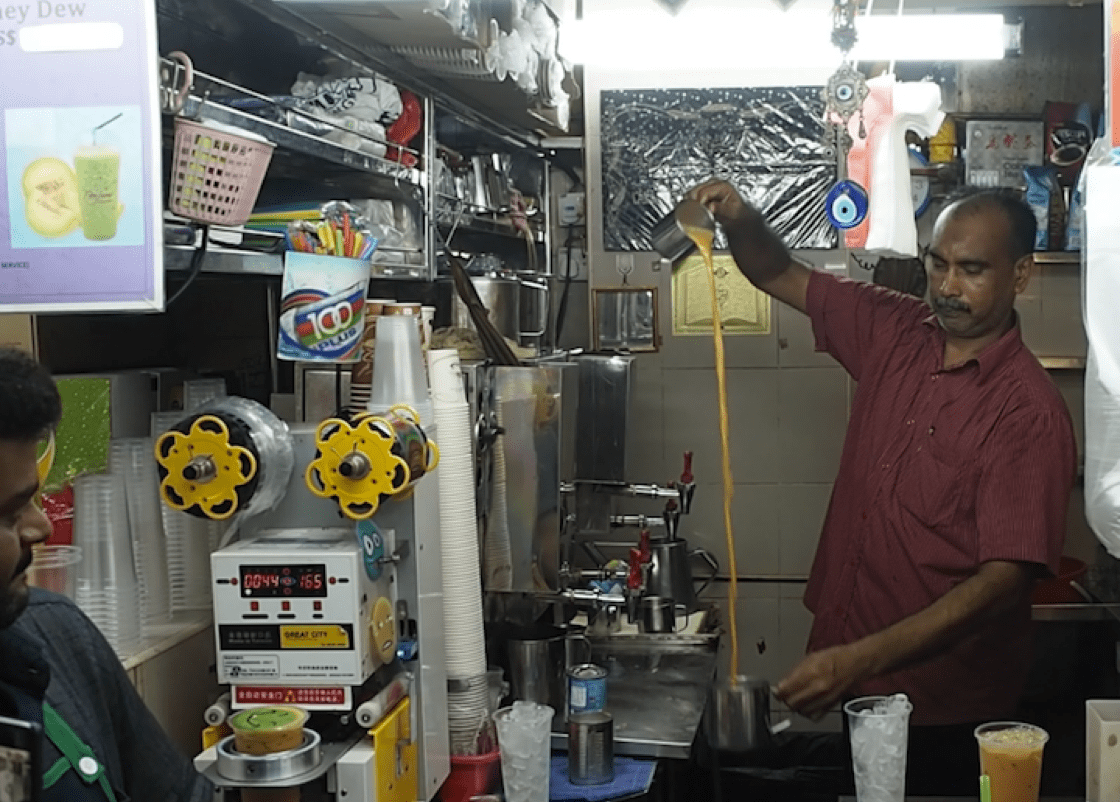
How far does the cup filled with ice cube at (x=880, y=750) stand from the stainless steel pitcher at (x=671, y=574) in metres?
1.79

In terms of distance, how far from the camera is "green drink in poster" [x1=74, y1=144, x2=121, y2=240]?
1.71 meters

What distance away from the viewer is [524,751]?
2.30 m

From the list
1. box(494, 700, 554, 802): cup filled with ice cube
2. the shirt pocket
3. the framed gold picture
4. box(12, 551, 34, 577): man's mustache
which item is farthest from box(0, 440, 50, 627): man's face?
the framed gold picture

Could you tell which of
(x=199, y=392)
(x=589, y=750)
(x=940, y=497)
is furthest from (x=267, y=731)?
(x=940, y=497)

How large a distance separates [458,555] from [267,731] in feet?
1.98

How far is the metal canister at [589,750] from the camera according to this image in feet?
8.84

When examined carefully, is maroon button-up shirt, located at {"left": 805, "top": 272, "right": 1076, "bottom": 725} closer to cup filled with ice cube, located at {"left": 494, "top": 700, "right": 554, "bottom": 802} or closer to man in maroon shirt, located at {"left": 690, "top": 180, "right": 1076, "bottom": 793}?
man in maroon shirt, located at {"left": 690, "top": 180, "right": 1076, "bottom": 793}

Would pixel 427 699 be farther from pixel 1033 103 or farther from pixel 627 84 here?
pixel 1033 103

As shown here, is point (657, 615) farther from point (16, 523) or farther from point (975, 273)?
point (16, 523)

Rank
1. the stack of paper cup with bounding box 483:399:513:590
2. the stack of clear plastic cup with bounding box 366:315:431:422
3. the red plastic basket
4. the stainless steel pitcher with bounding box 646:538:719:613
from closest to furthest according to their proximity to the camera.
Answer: the stack of clear plastic cup with bounding box 366:315:431:422 → the red plastic basket → the stack of paper cup with bounding box 483:399:513:590 → the stainless steel pitcher with bounding box 646:538:719:613

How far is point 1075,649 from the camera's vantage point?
4.15 m

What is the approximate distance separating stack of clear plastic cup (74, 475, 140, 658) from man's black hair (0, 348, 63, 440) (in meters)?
0.45

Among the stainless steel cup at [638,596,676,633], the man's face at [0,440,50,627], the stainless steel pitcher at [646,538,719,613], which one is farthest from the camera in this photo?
the stainless steel pitcher at [646,538,719,613]

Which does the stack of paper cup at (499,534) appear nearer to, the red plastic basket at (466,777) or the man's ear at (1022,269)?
the red plastic basket at (466,777)
